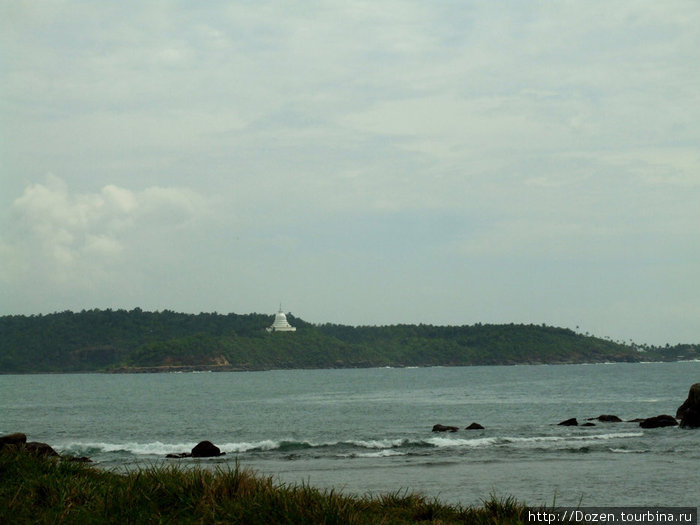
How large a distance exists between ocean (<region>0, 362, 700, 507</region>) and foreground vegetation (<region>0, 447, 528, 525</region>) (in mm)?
2020

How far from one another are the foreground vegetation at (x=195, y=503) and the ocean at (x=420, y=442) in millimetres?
2020

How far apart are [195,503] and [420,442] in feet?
120

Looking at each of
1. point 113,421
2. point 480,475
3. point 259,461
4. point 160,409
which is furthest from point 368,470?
point 160,409

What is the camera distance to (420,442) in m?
46.3

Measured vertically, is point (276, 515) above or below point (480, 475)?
above

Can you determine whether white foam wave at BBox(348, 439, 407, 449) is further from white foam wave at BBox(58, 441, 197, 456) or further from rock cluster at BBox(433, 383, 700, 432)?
white foam wave at BBox(58, 441, 197, 456)

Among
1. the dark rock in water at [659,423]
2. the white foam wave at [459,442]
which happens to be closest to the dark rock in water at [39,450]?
the white foam wave at [459,442]

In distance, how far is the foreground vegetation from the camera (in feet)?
34.2

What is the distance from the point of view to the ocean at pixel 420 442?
25797mm

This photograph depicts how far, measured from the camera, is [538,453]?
37.8 metres

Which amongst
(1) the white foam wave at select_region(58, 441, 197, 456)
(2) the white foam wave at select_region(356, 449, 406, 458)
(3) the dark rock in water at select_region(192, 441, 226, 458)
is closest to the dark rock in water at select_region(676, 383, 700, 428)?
(2) the white foam wave at select_region(356, 449, 406, 458)

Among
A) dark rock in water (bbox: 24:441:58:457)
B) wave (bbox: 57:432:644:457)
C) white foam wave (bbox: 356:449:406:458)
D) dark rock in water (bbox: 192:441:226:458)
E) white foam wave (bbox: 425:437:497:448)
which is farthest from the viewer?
white foam wave (bbox: 425:437:497:448)

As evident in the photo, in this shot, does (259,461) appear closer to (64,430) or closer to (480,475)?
(480,475)

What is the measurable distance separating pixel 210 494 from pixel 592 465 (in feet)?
78.1
